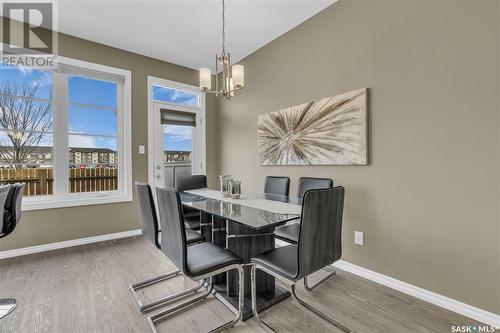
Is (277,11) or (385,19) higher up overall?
(277,11)

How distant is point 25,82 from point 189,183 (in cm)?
241

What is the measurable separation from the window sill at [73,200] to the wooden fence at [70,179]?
9 centimetres

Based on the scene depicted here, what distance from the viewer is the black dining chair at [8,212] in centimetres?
177

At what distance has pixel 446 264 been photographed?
178 centimetres

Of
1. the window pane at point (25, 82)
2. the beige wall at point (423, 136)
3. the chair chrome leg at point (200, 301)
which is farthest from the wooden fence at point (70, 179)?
the beige wall at point (423, 136)

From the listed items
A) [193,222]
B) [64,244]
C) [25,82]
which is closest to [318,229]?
[193,222]

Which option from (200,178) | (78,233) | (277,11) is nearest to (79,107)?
(78,233)

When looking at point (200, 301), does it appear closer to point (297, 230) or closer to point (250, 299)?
point (250, 299)

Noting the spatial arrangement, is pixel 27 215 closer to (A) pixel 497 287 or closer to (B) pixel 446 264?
(B) pixel 446 264

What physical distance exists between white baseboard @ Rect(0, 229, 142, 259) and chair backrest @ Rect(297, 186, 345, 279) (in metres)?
3.03

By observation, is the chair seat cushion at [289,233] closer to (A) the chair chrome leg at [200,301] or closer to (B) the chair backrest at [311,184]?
(B) the chair backrest at [311,184]

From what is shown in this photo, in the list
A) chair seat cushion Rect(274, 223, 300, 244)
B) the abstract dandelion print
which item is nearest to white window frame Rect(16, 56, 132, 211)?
the abstract dandelion print

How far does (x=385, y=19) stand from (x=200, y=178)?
2.63 metres

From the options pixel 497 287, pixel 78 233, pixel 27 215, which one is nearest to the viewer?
pixel 497 287
